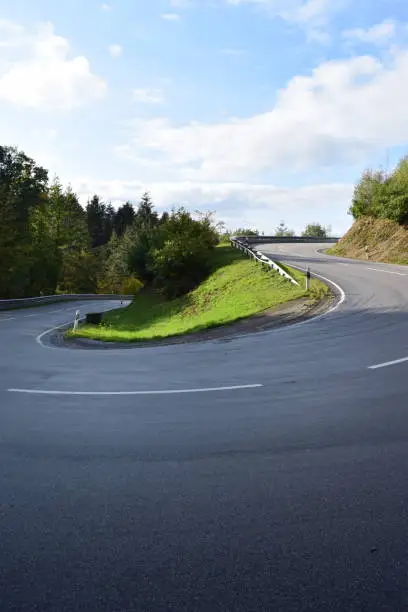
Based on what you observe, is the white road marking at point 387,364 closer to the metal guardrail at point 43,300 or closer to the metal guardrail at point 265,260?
the metal guardrail at point 265,260

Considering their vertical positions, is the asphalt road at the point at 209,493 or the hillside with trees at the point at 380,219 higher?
the hillside with trees at the point at 380,219

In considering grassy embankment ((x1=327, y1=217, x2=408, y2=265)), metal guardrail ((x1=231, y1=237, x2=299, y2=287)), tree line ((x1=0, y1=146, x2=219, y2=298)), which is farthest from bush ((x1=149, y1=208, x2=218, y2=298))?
grassy embankment ((x1=327, y1=217, x2=408, y2=265))

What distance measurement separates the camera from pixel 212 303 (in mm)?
28594

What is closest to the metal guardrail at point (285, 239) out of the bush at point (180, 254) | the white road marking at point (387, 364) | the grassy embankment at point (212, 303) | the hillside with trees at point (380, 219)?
the hillside with trees at point (380, 219)

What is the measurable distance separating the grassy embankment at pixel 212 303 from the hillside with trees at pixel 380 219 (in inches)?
446

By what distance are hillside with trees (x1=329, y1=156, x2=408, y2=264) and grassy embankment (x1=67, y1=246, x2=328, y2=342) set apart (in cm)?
1132

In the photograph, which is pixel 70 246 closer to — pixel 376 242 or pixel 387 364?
pixel 376 242

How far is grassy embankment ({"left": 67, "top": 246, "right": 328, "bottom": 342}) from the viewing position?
779 inches

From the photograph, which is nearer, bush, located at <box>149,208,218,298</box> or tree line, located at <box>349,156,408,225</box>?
bush, located at <box>149,208,218,298</box>

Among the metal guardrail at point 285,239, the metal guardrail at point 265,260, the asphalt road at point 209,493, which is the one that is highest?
the metal guardrail at point 285,239

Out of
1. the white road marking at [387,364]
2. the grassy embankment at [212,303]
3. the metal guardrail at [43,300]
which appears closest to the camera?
the white road marking at [387,364]

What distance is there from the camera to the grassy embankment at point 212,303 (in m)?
19.8

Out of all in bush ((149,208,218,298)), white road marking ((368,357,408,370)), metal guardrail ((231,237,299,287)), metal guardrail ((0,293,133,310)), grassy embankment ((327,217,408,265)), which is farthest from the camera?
metal guardrail ((0,293,133,310))

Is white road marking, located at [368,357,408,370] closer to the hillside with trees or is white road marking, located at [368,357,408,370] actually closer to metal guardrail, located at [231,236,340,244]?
the hillside with trees
